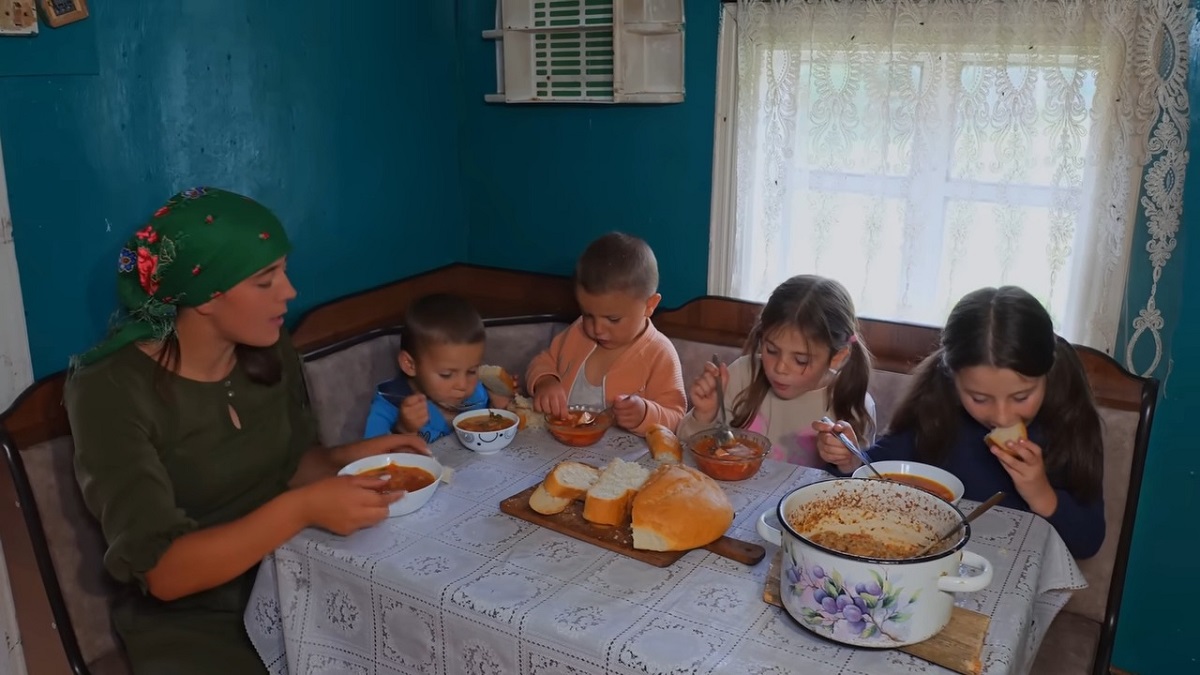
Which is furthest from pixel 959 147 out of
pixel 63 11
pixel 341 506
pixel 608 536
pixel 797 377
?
pixel 63 11

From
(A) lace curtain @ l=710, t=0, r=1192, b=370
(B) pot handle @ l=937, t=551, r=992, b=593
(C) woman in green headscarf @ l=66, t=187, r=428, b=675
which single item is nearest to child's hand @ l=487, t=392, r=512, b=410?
(C) woman in green headscarf @ l=66, t=187, r=428, b=675

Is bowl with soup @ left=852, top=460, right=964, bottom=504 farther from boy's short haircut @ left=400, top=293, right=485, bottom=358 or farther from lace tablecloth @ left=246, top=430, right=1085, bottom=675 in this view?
boy's short haircut @ left=400, top=293, right=485, bottom=358

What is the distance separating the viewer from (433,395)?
2383 mm

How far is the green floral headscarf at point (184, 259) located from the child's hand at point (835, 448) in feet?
3.74

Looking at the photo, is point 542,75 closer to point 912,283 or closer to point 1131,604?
point 912,283

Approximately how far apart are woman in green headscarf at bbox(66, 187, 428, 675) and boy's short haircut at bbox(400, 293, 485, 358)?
16.5 inches

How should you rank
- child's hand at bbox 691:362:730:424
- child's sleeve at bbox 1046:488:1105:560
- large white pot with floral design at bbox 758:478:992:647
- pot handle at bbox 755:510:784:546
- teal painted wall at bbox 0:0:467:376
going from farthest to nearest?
teal painted wall at bbox 0:0:467:376 < child's hand at bbox 691:362:730:424 < child's sleeve at bbox 1046:488:1105:560 < pot handle at bbox 755:510:784:546 < large white pot with floral design at bbox 758:478:992:647

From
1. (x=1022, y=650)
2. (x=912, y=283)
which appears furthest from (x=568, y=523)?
(x=912, y=283)

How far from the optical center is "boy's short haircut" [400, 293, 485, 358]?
2.32 metres

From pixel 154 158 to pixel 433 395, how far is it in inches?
39.8

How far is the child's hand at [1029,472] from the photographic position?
66.2 inches

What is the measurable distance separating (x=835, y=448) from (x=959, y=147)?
115 centimetres

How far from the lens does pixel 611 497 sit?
1.58 m

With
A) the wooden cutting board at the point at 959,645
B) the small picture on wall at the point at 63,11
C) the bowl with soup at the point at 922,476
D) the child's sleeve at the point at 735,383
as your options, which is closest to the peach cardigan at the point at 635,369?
the child's sleeve at the point at 735,383
